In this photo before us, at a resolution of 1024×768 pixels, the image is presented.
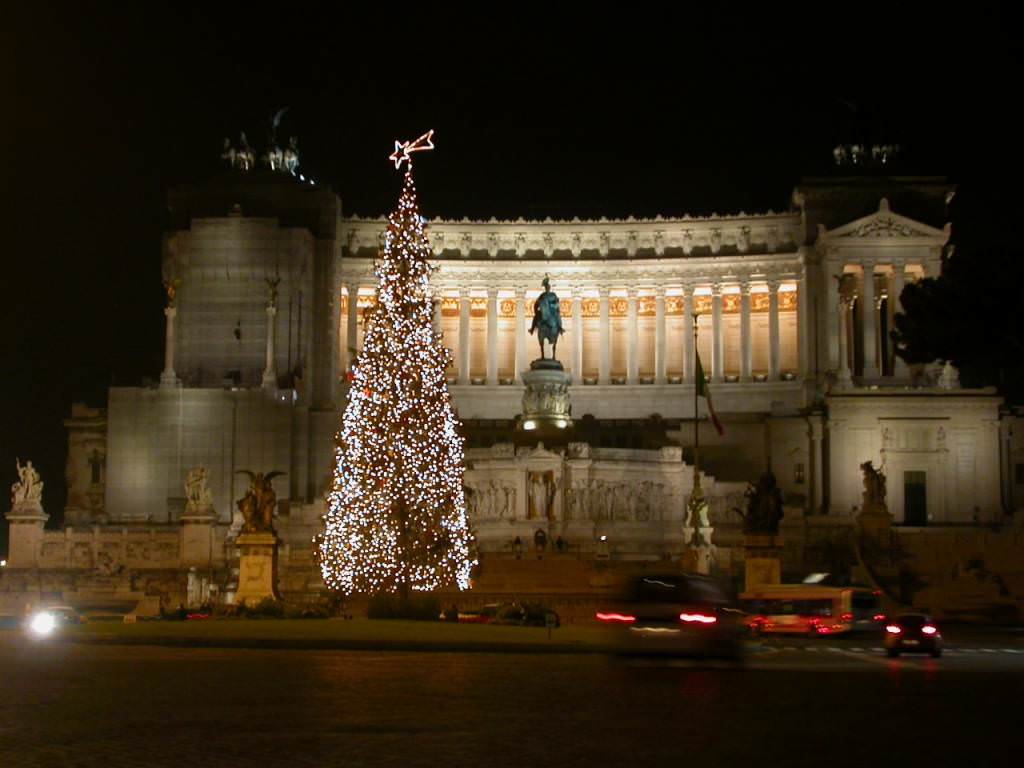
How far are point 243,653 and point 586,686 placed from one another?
10.9 metres

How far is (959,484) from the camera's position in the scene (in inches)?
3369

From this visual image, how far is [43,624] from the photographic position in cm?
4356

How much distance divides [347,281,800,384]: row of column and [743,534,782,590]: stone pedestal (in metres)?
45.8

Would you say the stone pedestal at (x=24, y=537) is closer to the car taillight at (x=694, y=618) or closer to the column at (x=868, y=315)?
the car taillight at (x=694, y=618)

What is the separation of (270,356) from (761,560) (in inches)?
1616

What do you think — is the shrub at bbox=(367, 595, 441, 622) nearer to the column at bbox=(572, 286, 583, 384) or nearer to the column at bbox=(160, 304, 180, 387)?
the column at bbox=(160, 304, 180, 387)

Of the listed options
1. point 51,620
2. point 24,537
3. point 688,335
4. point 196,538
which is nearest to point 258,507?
point 51,620

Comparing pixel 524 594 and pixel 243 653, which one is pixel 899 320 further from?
pixel 243 653

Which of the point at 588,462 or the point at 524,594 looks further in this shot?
the point at 588,462

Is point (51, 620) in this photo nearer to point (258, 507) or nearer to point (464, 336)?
point (258, 507)

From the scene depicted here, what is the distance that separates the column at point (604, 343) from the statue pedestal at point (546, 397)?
722 inches

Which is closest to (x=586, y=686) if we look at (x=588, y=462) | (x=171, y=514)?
(x=588, y=462)

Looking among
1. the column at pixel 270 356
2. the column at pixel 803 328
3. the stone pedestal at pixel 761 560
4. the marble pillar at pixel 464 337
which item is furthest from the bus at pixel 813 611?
the marble pillar at pixel 464 337

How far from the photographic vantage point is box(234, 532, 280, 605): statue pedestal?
53531 mm
